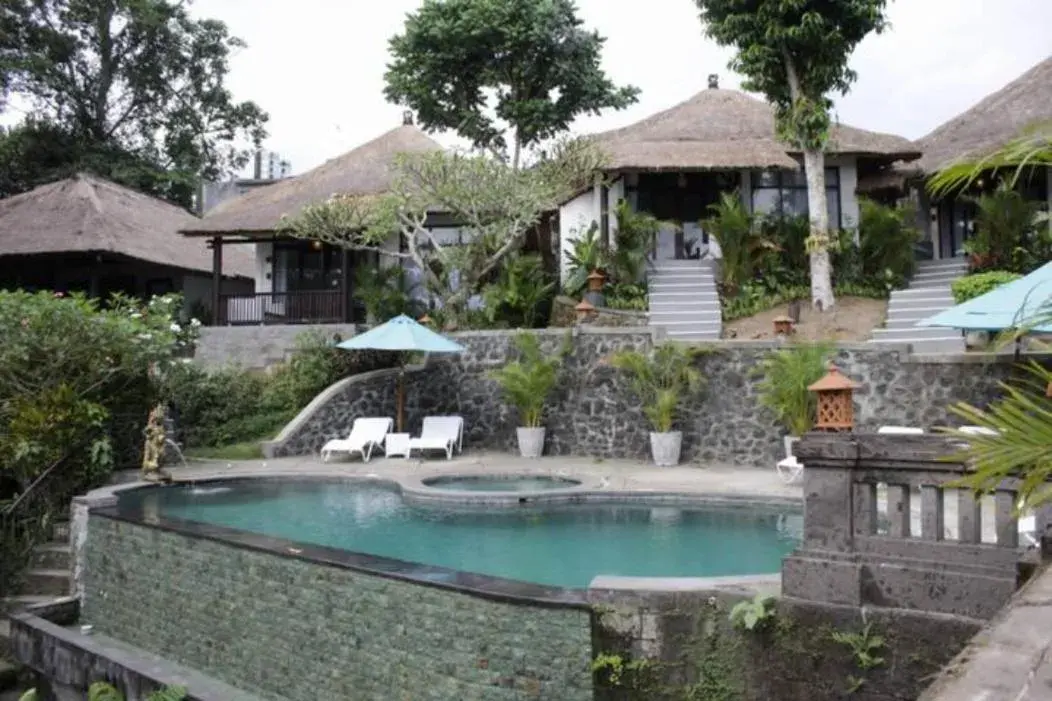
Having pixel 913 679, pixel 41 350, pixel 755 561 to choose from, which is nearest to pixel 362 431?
pixel 41 350

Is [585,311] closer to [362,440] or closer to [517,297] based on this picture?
[517,297]

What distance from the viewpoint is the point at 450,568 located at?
22.7 feet

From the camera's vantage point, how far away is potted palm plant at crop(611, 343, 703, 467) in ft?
42.6

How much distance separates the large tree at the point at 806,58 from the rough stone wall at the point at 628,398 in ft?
14.2

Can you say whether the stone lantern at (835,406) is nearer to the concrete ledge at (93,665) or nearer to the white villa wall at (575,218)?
the concrete ledge at (93,665)

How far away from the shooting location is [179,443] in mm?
13898

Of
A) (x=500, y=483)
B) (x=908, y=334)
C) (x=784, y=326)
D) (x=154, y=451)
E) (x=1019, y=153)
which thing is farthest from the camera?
(x=908, y=334)

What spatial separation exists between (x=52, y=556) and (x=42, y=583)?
33 cm

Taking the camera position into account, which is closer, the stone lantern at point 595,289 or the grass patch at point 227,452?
the grass patch at point 227,452

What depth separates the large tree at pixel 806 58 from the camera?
597 inches

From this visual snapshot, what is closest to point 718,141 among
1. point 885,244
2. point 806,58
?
point 806,58

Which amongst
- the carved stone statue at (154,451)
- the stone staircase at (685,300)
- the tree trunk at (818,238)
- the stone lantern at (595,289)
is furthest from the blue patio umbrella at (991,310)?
the carved stone statue at (154,451)

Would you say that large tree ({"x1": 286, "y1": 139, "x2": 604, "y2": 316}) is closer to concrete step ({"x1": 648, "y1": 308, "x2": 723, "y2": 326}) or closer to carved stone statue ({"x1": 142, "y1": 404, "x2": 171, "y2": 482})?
concrete step ({"x1": 648, "y1": 308, "x2": 723, "y2": 326})

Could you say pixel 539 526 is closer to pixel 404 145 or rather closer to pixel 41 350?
pixel 41 350
